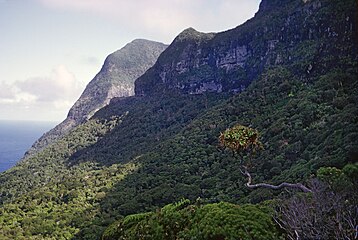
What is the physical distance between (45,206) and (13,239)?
770 inches

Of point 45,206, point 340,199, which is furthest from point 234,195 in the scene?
point 45,206

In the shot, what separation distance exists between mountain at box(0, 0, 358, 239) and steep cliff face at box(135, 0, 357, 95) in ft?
1.42

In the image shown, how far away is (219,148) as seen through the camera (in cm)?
7219

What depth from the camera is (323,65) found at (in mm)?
69000

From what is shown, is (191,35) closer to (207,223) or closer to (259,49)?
(259,49)

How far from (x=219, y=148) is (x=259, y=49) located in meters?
52.9

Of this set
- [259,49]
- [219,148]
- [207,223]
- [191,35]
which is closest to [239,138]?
[207,223]

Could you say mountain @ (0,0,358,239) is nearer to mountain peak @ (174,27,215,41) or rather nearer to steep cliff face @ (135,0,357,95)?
steep cliff face @ (135,0,357,95)

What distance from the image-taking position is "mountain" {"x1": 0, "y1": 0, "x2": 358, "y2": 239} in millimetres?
21797

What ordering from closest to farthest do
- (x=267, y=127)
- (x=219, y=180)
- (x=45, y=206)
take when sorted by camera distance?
(x=219, y=180) < (x=267, y=127) < (x=45, y=206)

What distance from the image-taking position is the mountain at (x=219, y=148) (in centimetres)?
2180

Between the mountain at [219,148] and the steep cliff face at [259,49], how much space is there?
434mm

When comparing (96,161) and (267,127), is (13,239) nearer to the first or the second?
(267,127)

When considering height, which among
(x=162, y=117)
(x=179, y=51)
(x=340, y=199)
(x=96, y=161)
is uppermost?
(x=179, y=51)
